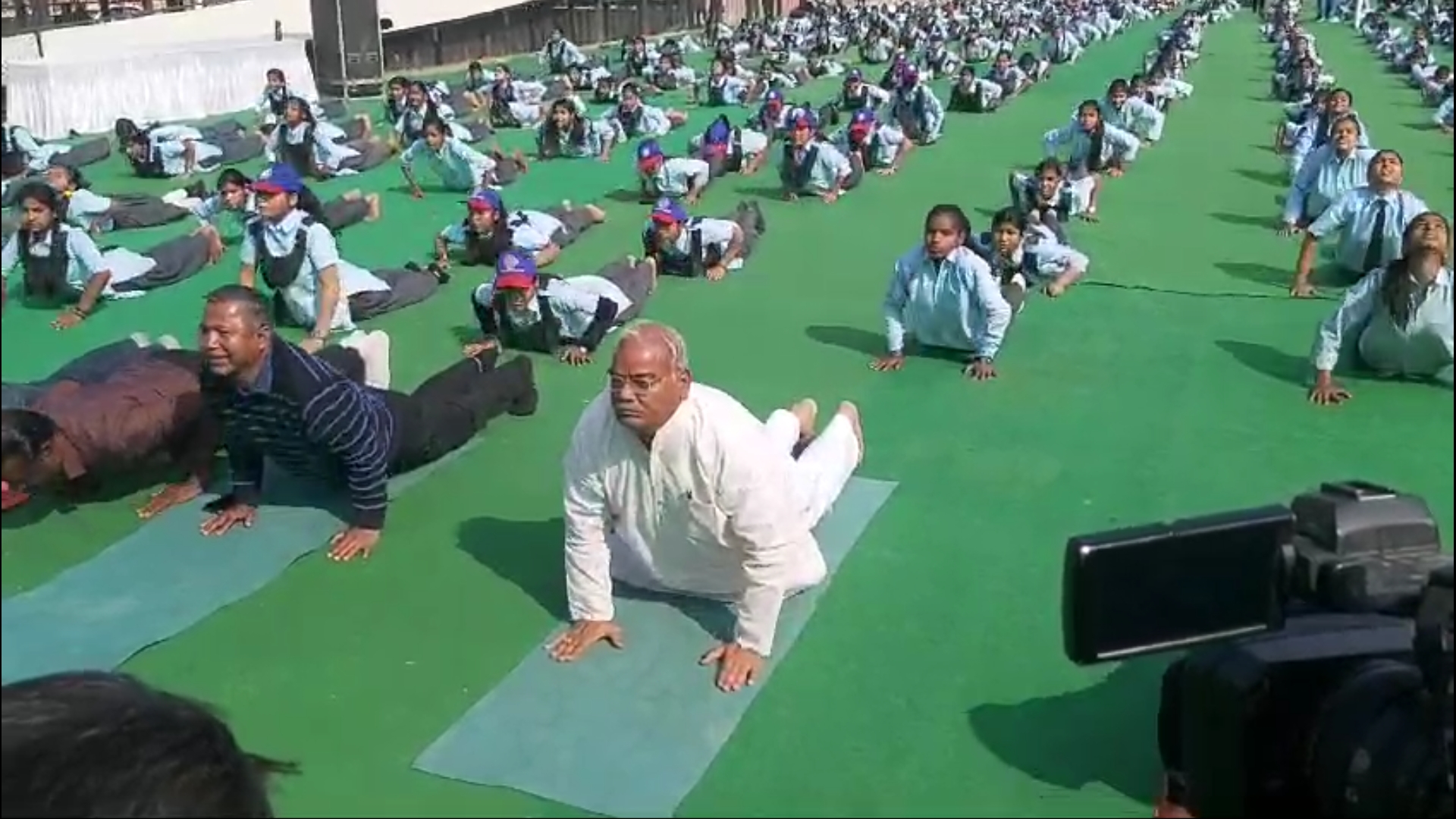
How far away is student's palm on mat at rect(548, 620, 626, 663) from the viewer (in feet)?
11.2

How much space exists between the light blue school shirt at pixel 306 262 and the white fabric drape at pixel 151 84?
6.33m

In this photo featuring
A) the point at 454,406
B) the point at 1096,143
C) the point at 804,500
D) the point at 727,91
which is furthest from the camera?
the point at 727,91

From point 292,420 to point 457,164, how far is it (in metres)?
6.59

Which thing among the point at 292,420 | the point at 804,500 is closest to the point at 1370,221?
the point at 804,500

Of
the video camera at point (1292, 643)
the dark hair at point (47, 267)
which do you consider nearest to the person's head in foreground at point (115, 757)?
the video camera at point (1292, 643)

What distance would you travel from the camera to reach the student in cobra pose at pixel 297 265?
21.1ft

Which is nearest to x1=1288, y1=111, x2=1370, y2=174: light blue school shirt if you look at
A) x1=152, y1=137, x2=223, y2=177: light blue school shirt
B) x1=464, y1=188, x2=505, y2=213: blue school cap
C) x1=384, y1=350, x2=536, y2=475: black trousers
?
x1=464, y1=188, x2=505, y2=213: blue school cap

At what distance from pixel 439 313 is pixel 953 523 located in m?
3.60

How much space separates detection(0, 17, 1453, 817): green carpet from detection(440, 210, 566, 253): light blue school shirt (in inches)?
8.7

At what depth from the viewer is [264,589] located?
388 cm

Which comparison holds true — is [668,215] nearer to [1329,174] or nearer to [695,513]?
[1329,174]

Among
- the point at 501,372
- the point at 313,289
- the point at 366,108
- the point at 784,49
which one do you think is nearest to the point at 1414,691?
the point at 501,372

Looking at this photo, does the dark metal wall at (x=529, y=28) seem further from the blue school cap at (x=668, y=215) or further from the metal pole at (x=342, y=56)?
the blue school cap at (x=668, y=215)

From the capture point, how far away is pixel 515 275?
19.9 feet
